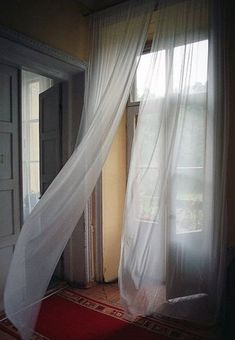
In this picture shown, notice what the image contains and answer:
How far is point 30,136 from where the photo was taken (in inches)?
158

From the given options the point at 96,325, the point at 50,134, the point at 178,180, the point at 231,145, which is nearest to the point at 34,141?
the point at 50,134

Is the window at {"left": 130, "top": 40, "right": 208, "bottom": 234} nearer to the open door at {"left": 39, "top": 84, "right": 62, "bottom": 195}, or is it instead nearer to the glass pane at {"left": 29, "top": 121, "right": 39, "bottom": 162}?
the open door at {"left": 39, "top": 84, "right": 62, "bottom": 195}

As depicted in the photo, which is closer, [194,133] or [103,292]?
[194,133]

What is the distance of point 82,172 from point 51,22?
54.6 inches

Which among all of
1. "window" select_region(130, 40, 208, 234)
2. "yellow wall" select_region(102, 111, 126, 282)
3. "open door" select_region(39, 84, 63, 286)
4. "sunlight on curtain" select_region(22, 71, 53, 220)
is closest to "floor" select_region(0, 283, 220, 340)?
"yellow wall" select_region(102, 111, 126, 282)

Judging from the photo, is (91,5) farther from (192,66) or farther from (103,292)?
(103,292)

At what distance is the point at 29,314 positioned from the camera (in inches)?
76.5

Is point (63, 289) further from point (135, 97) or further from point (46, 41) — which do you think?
point (46, 41)

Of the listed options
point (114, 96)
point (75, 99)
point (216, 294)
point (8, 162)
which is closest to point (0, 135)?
point (8, 162)

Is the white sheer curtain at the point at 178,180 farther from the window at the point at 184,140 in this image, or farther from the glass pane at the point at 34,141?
the glass pane at the point at 34,141

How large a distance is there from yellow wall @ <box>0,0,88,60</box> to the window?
866mm

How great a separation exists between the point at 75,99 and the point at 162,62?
1043mm

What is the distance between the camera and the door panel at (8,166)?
2.51 m

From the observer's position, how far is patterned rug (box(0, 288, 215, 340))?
209cm
